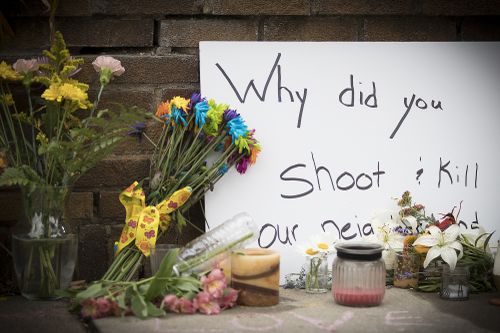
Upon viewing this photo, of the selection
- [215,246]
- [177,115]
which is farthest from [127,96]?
[215,246]

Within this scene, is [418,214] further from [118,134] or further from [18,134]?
[18,134]

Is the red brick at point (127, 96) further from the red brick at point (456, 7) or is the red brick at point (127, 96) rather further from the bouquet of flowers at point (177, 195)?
the red brick at point (456, 7)

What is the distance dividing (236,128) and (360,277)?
0.46 meters

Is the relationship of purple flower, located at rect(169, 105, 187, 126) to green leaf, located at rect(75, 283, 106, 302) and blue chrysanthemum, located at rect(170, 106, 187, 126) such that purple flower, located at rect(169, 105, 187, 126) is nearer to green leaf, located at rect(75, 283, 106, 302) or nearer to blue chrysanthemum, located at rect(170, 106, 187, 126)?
blue chrysanthemum, located at rect(170, 106, 187, 126)

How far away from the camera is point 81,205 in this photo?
6.46 ft

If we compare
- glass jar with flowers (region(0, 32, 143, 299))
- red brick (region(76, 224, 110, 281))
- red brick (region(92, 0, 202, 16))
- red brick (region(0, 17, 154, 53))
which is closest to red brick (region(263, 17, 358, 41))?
red brick (region(92, 0, 202, 16))

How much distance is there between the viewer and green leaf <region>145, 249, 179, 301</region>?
5.21 feet

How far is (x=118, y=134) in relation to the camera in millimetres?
1866

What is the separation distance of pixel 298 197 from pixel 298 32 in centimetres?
44

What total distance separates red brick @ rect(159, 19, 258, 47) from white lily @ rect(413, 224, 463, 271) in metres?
0.67

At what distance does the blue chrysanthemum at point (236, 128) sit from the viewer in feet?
6.11

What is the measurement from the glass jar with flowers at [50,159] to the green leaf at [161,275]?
0.25 m

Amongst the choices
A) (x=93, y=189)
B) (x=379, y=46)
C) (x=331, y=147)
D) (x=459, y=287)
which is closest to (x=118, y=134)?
(x=93, y=189)

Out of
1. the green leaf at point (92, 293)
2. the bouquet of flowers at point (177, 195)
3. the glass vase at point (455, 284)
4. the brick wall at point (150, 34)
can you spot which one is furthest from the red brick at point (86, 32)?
the glass vase at point (455, 284)
